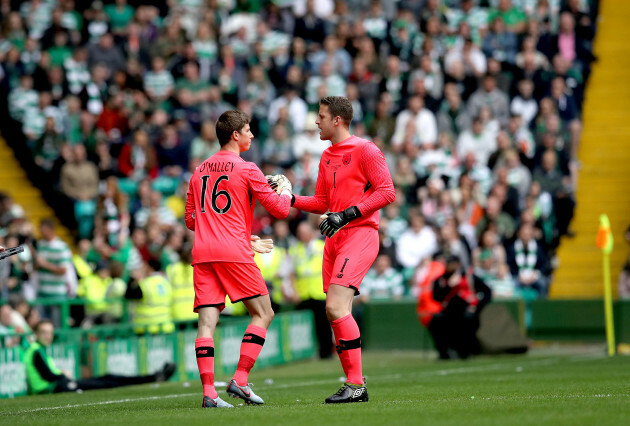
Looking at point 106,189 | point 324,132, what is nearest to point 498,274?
point 106,189

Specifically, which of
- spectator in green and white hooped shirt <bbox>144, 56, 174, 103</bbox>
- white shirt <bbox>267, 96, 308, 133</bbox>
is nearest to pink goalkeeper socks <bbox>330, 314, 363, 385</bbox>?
white shirt <bbox>267, 96, 308, 133</bbox>

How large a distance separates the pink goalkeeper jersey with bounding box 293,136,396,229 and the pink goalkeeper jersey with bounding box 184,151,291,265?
1.66 feet

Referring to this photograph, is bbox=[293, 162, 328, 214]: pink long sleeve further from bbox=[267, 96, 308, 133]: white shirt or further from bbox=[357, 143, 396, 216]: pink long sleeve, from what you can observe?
bbox=[267, 96, 308, 133]: white shirt

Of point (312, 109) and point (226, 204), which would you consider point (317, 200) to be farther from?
point (312, 109)

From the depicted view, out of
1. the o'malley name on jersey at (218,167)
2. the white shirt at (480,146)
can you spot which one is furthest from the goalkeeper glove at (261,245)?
the white shirt at (480,146)

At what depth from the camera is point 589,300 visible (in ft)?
66.6

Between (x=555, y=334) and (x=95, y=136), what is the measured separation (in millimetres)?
8923

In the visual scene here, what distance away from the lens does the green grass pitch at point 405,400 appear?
326 inches

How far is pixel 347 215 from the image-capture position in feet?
31.5

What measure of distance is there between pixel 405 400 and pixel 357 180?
6.06 ft

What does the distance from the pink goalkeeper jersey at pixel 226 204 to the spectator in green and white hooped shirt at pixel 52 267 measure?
8.68 metres

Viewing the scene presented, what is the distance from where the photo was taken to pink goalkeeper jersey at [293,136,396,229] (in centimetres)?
970

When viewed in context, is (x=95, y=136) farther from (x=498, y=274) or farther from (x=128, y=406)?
(x=128, y=406)

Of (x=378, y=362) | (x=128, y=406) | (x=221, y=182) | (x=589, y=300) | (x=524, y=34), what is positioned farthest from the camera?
(x=524, y=34)
